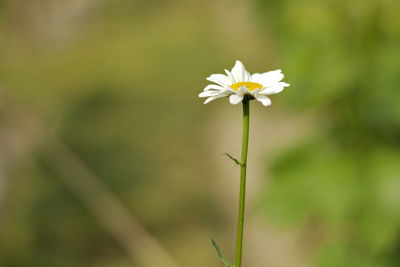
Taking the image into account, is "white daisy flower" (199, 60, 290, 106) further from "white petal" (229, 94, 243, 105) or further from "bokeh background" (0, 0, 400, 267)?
"bokeh background" (0, 0, 400, 267)

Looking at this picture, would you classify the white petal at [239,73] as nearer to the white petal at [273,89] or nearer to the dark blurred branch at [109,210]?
the white petal at [273,89]

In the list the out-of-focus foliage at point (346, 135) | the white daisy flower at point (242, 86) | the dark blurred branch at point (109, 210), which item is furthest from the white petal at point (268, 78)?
the dark blurred branch at point (109, 210)

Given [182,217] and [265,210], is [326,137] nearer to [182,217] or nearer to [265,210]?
[265,210]

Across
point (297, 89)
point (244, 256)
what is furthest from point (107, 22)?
point (297, 89)

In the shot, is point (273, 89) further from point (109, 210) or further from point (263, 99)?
point (109, 210)

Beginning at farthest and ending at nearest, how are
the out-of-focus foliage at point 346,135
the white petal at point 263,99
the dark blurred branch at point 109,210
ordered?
the dark blurred branch at point 109,210, the out-of-focus foliage at point 346,135, the white petal at point 263,99

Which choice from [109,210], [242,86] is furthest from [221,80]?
[109,210]
